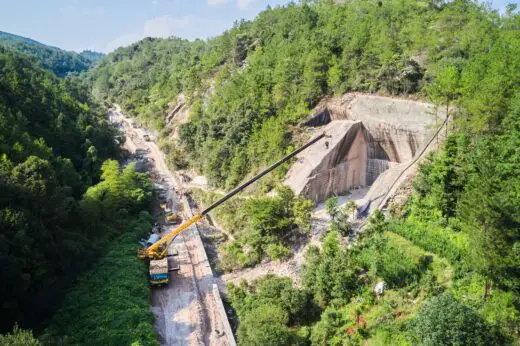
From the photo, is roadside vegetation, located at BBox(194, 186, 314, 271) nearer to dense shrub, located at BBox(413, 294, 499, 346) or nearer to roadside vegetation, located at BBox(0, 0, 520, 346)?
roadside vegetation, located at BBox(0, 0, 520, 346)

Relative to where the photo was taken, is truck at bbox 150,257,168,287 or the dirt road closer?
the dirt road

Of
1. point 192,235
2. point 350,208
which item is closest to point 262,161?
point 192,235

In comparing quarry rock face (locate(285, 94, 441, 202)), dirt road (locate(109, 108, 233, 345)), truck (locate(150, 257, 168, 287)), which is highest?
quarry rock face (locate(285, 94, 441, 202))

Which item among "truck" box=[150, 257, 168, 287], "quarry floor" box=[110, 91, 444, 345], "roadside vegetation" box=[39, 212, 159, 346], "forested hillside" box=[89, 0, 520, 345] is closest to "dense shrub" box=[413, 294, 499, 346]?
"forested hillside" box=[89, 0, 520, 345]

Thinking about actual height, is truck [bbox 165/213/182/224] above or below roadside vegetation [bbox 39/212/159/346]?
above

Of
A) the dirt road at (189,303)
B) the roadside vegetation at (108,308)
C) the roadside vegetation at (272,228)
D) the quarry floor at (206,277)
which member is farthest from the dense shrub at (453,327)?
the roadside vegetation at (272,228)

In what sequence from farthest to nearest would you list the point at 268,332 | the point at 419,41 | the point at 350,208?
the point at 419,41 < the point at 350,208 < the point at 268,332

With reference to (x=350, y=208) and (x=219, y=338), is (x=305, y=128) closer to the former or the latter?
(x=350, y=208)
